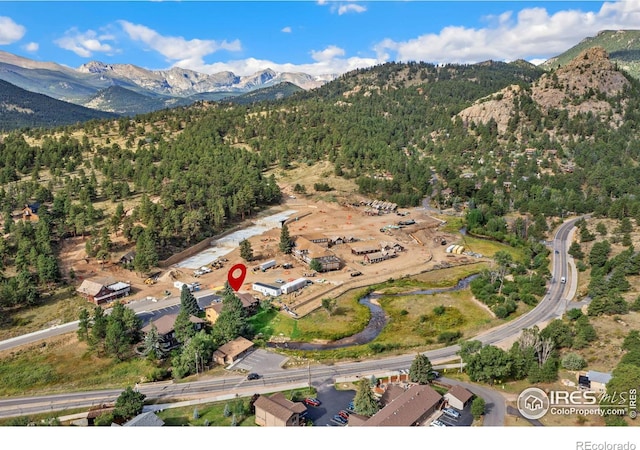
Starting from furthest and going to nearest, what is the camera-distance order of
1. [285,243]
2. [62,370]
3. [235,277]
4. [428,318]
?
[285,243] → [235,277] → [428,318] → [62,370]

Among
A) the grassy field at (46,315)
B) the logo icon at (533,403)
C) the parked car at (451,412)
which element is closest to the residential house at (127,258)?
the grassy field at (46,315)

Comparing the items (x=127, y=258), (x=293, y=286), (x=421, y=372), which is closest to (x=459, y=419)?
(x=421, y=372)

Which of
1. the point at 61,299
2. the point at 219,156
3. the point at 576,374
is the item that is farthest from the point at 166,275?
the point at 219,156

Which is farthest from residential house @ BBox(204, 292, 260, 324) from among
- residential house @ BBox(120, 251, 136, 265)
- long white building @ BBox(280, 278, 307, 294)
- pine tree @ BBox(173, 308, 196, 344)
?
residential house @ BBox(120, 251, 136, 265)

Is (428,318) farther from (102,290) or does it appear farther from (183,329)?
(102,290)

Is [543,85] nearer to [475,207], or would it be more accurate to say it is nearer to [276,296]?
[475,207]

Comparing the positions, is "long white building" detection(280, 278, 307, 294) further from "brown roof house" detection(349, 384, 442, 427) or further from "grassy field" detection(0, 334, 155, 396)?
"brown roof house" detection(349, 384, 442, 427)

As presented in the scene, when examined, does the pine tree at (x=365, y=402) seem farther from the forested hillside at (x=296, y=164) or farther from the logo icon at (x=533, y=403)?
the forested hillside at (x=296, y=164)
